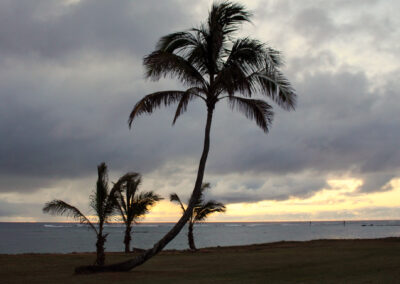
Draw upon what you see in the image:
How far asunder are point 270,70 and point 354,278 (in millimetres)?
7451

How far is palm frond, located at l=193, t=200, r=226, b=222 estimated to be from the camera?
1336 inches

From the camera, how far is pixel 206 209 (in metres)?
34.0

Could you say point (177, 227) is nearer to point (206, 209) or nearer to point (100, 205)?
point (100, 205)

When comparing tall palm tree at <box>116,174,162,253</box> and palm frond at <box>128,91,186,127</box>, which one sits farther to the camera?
tall palm tree at <box>116,174,162,253</box>

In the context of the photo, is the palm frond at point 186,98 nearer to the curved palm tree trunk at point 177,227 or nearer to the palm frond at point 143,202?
the curved palm tree trunk at point 177,227

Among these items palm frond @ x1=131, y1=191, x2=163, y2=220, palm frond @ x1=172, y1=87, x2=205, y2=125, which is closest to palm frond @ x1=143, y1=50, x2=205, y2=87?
palm frond @ x1=172, y1=87, x2=205, y2=125

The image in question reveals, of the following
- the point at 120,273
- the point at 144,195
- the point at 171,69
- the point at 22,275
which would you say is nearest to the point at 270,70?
the point at 171,69

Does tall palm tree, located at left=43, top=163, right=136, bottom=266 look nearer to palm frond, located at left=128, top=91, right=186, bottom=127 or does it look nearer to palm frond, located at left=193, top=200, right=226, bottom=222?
palm frond, located at left=128, top=91, right=186, bottom=127

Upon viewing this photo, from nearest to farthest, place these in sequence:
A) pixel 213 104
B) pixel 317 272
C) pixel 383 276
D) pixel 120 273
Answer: pixel 383 276 → pixel 317 272 → pixel 120 273 → pixel 213 104

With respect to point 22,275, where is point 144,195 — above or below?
above

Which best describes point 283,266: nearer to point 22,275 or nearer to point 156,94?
point 156,94

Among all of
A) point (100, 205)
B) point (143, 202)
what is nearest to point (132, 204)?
point (143, 202)

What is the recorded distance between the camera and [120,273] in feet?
49.1

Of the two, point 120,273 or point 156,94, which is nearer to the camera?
point 120,273
